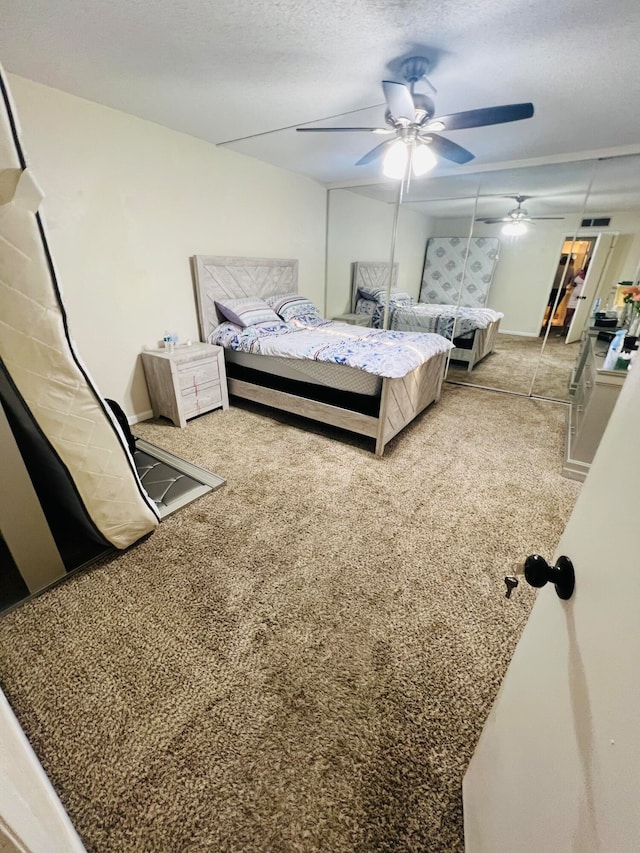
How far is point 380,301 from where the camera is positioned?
16.0ft

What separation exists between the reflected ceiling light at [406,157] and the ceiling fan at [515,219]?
217cm

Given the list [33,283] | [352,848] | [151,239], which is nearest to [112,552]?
[33,283]

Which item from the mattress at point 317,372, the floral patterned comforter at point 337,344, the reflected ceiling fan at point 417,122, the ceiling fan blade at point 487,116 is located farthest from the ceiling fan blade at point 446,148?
the mattress at point 317,372

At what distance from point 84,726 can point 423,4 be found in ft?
9.66

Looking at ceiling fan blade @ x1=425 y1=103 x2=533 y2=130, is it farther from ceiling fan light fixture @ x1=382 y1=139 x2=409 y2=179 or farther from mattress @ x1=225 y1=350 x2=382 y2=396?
mattress @ x1=225 y1=350 x2=382 y2=396

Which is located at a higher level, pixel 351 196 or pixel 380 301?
pixel 351 196

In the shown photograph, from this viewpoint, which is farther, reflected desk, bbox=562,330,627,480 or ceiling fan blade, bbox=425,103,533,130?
reflected desk, bbox=562,330,627,480

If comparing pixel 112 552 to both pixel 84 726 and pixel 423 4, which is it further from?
pixel 423 4

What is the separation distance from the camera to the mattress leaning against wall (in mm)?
1134

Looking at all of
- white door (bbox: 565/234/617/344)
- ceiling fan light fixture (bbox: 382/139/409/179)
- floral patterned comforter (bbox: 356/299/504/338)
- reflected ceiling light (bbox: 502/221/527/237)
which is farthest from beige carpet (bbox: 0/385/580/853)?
reflected ceiling light (bbox: 502/221/527/237)

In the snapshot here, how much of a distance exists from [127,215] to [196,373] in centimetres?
129

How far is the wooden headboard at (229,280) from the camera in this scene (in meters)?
3.33

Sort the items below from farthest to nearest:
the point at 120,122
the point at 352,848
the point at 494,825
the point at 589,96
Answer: the point at 120,122, the point at 589,96, the point at 352,848, the point at 494,825

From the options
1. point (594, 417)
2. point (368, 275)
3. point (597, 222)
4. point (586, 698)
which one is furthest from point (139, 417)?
point (597, 222)
